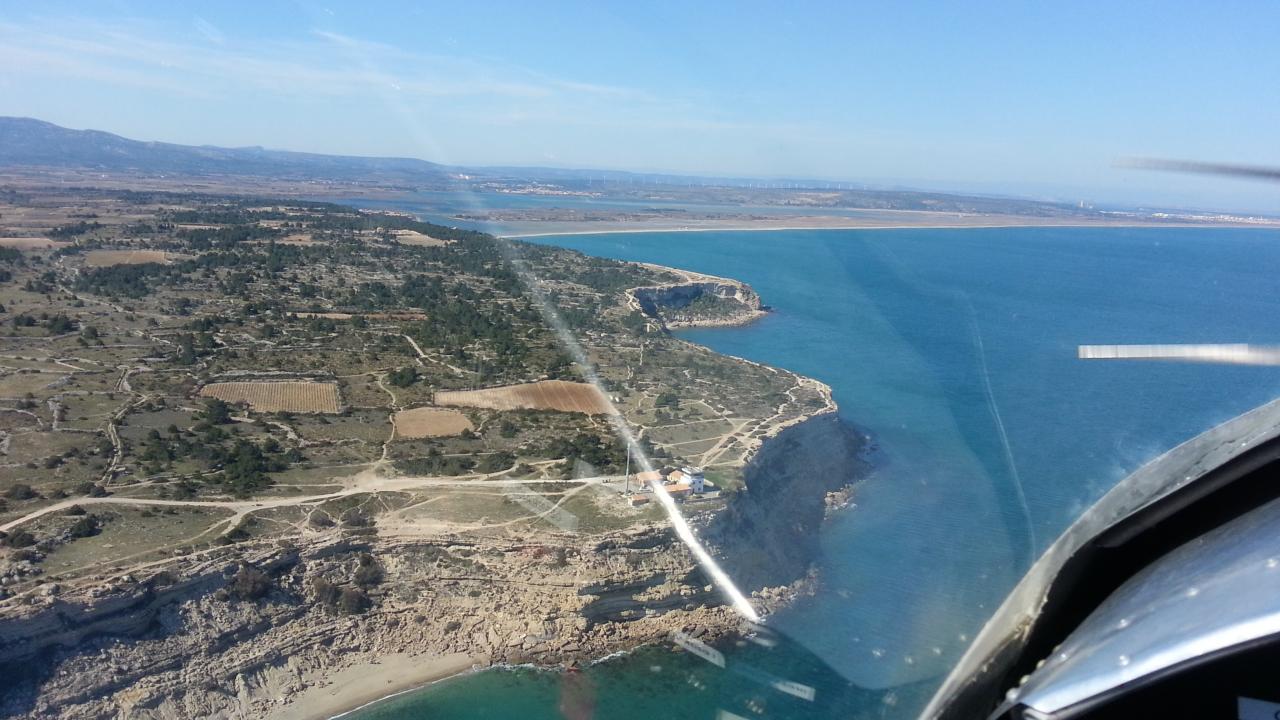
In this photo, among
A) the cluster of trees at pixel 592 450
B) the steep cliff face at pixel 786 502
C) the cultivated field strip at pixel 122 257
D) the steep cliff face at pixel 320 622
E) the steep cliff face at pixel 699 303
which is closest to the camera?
the steep cliff face at pixel 320 622

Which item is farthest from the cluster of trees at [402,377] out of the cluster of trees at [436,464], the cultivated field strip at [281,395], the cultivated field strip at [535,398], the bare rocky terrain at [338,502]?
the cluster of trees at [436,464]

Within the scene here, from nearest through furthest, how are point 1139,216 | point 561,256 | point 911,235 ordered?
point 561,256 < point 911,235 < point 1139,216

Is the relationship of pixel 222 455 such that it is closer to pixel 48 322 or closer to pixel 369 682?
pixel 369 682

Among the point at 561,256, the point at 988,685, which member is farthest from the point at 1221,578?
the point at 561,256

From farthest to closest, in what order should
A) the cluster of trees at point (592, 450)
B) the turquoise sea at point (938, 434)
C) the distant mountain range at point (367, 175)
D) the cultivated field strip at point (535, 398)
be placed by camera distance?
the distant mountain range at point (367, 175)
the cultivated field strip at point (535, 398)
the cluster of trees at point (592, 450)
the turquoise sea at point (938, 434)

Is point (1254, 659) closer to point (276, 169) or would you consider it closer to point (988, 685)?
point (988, 685)

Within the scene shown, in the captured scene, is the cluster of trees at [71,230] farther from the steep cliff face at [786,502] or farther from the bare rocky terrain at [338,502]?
the steep cliff face at [786,502]

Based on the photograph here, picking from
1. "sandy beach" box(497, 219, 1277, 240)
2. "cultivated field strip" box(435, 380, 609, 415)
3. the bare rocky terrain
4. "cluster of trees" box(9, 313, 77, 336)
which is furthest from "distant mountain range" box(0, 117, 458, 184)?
"cultivated field strip" box(435, 380, 609, 415)
